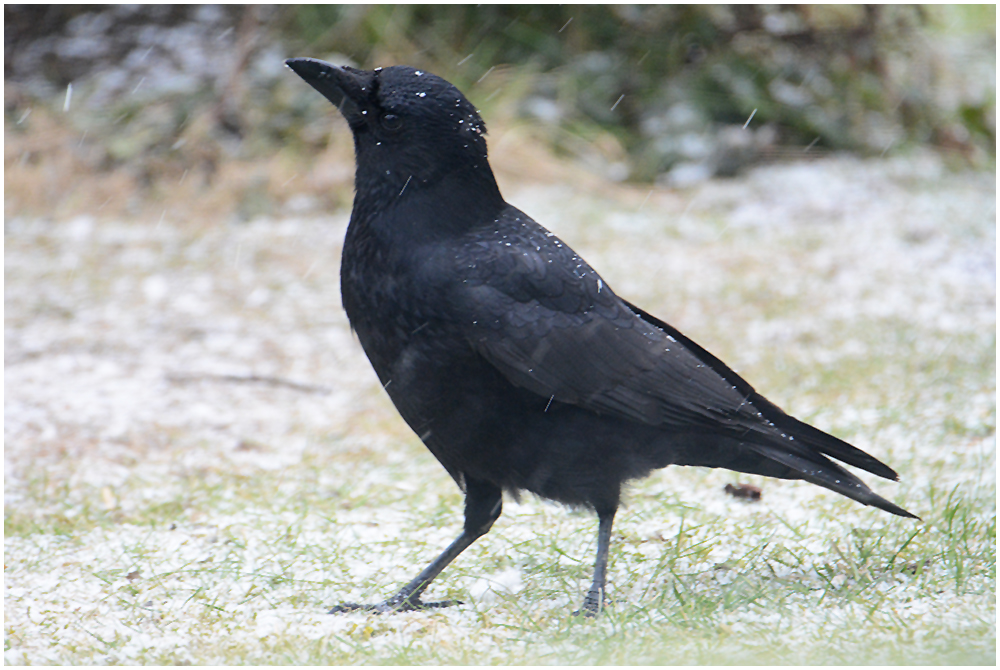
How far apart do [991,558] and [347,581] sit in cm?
180

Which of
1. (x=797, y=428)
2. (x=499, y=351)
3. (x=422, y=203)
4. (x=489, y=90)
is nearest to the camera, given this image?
(x=499, y=351)

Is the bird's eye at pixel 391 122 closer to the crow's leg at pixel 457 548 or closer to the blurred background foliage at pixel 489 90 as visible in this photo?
the crow's leg at pixel 457 548

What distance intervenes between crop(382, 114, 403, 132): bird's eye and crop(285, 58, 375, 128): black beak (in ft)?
0.24

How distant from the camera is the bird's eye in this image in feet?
8.87

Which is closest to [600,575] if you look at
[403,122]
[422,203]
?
[422,203]

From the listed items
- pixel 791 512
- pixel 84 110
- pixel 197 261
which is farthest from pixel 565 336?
pixel 84 110

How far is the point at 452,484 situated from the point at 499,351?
64.1 inches

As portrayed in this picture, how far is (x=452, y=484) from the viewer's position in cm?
402

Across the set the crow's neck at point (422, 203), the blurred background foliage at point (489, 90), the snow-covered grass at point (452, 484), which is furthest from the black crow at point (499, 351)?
the blurred background foliage at point (489, 90)

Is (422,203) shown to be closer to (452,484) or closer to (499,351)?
(499,351)

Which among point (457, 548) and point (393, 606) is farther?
point (457, 548)

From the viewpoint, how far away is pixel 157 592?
292cm

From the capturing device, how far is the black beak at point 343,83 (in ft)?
8.98

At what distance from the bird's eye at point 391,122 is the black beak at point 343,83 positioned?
0.24ft
